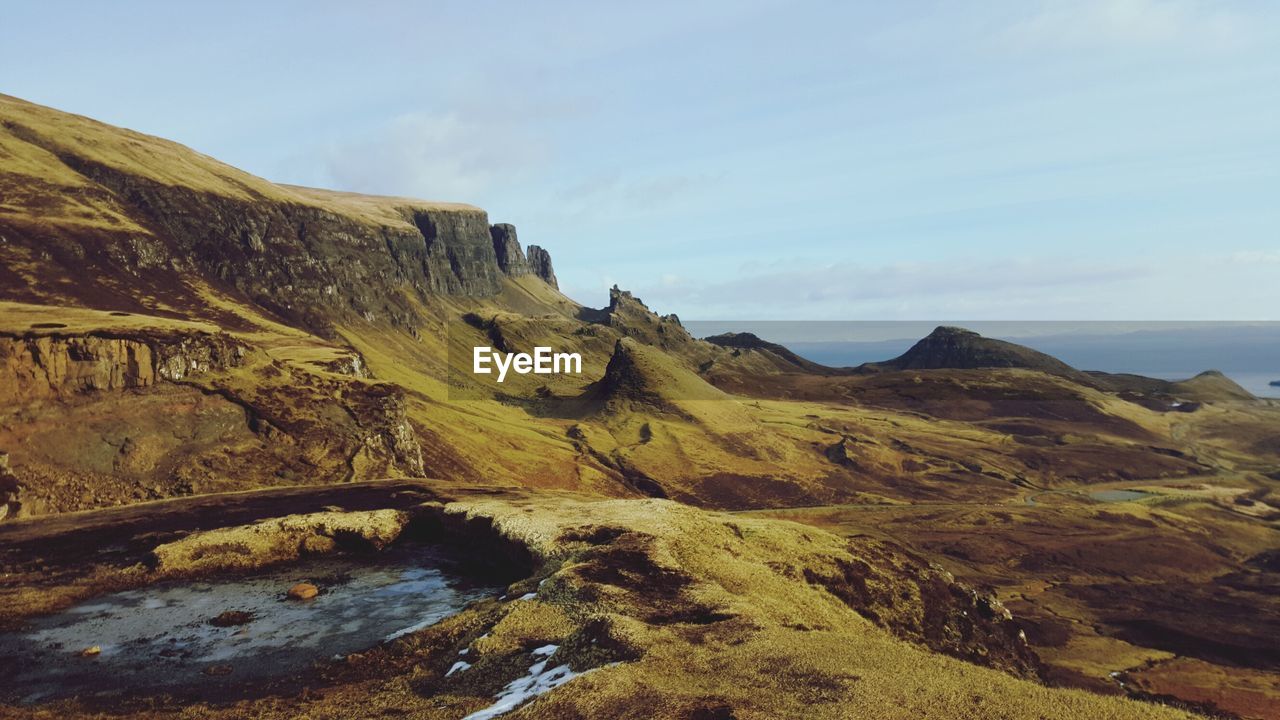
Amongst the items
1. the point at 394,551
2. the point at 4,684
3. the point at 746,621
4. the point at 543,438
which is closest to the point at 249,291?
the point at 543,438

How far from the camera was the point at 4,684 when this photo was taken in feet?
87.5

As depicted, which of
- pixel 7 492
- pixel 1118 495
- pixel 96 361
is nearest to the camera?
pixel 7 492

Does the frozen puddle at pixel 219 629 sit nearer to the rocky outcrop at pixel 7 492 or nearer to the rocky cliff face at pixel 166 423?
the rocky outcrop at pixel 7 492

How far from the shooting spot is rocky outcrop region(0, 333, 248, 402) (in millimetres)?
64875

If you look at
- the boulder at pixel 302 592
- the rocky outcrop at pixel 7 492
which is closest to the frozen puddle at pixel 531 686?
the boulder at pixel 302 592

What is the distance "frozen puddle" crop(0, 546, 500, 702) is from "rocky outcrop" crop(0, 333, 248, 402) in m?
41.2

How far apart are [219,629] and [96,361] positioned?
2030 inches

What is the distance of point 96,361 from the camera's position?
69312 millimetres

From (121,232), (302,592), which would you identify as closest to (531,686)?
(302,592)

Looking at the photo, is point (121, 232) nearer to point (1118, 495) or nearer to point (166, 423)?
point (166, 423)

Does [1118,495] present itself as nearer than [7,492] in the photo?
No

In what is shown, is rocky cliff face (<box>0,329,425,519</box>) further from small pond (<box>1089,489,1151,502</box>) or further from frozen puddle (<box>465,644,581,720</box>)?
small pond (<box>1089,489,1151,502</box>)

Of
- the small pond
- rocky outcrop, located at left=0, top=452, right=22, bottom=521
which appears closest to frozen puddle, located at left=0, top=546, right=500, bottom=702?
rocky outcrop, located at left=0, top=452, right=22, bottom=521

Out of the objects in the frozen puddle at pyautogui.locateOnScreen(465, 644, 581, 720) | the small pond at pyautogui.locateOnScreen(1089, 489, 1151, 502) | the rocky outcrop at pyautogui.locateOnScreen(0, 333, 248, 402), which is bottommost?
the small pond at pyautogui.locateOnScreen(1089, 489, 1151, 502)
